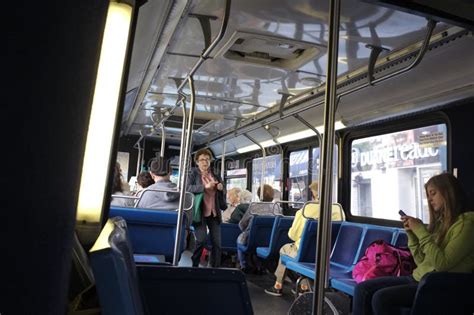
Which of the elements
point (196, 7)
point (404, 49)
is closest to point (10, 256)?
point (196, 7)

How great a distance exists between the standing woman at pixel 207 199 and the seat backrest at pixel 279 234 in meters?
0.70

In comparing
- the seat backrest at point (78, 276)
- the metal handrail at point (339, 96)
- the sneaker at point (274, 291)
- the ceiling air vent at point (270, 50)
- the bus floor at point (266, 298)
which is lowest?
the bus floor at point (266, 298)

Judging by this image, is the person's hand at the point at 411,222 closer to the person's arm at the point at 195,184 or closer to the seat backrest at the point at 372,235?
the seat backrest at the point at 372,235

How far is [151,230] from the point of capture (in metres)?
3.33

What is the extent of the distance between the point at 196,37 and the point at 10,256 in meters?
2.48

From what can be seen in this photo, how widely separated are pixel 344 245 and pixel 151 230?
1.94m

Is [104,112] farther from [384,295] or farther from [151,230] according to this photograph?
[151,230]

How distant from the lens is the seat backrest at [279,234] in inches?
181

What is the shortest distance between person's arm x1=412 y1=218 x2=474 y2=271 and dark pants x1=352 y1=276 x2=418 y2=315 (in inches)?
9.8

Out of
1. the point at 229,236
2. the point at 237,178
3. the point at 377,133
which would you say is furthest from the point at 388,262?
the point at 237,178

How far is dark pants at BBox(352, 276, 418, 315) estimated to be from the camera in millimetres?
2275

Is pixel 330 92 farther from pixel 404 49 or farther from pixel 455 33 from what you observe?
pixel 404 49

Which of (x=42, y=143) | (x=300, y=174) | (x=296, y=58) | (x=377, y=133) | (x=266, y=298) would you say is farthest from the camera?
(x=300, y=174)

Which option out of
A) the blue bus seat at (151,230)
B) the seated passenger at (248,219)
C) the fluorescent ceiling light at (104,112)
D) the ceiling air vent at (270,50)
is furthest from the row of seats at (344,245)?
the fluorescent ceiling light at (104,112)
